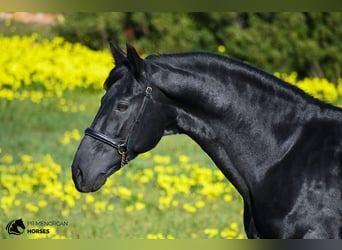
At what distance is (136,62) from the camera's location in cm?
338

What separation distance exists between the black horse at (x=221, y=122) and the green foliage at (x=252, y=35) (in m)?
7.68

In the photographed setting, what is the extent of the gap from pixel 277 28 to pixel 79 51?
3.76 m

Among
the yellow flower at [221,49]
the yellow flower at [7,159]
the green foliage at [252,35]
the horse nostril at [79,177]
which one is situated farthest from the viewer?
the yellow flower at [221,49]

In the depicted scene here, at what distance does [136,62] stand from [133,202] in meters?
3.09

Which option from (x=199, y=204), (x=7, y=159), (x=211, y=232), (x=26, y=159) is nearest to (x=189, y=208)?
(x=199, y=204)

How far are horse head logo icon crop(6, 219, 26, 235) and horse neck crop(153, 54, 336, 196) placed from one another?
6.37 feet

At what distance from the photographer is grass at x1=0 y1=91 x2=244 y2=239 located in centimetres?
550

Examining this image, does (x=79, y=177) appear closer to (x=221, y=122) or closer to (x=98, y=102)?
(x=221, y=122)

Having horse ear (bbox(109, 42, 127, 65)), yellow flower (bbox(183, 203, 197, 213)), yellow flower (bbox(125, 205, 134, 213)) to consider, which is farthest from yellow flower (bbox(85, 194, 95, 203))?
horse ear (bbox(109, 42, 127, 65))

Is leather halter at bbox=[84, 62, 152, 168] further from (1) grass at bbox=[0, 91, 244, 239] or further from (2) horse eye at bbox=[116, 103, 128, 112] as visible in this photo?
(1) grass at bbox=[0, 91, 244, 239]

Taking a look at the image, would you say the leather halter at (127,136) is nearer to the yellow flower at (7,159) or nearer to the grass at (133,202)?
the grass at (133,202)

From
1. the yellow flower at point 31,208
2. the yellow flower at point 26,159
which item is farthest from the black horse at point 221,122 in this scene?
the yellow flower at point 26,159

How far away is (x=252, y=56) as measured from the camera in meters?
11.3

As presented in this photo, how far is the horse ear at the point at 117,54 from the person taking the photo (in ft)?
11.5
